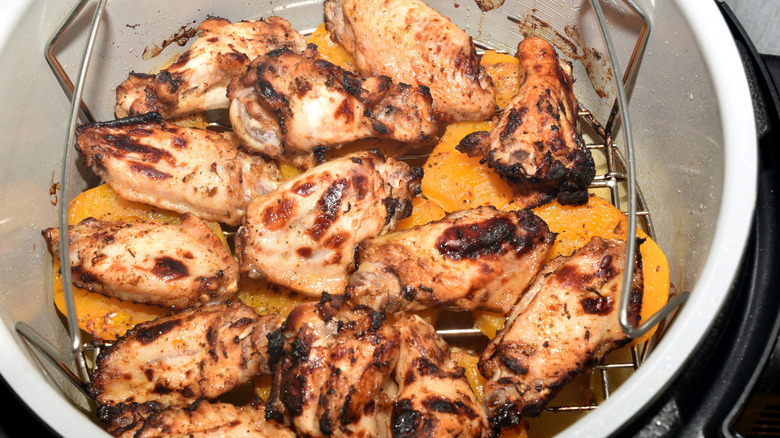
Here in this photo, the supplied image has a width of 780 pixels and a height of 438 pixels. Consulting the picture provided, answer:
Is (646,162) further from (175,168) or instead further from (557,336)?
(175,168)

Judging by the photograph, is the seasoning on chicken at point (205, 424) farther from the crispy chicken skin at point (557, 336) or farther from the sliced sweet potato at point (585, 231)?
the sliced sweet potato at point (585, 231)

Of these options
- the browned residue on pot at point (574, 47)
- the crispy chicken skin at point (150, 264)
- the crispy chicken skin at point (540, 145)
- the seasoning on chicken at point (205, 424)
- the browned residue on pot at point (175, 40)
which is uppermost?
the browned residue on pot at point (574, 47)

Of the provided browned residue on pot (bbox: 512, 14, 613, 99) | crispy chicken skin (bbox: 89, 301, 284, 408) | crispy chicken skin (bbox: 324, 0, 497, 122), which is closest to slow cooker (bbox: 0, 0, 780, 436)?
browned residue on pot (bbox: 512, 14, 613, 99)

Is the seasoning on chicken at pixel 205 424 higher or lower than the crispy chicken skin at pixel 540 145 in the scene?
lower

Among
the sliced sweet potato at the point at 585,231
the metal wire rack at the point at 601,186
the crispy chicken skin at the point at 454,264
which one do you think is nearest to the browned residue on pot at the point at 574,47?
the metal wire rack at the point at 601,186

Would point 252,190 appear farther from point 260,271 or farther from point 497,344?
point 497,344

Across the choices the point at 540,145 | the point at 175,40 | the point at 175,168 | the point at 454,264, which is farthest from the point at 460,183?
the point at 175,40

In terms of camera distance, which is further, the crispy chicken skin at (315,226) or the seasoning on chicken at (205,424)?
the crispy chicken skin at (315,226)
